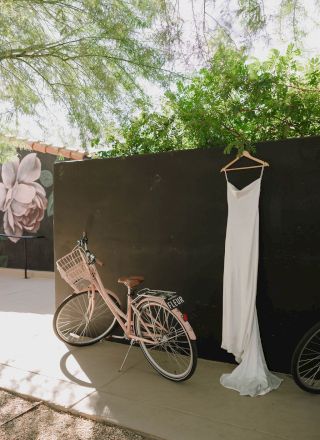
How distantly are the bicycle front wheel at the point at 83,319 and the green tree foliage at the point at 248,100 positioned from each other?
2.12 metres

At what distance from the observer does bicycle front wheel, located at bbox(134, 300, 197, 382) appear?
11.8 ft

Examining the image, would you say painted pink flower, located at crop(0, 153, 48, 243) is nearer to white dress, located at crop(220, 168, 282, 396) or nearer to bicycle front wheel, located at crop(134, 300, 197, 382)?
bicycle front wheel, located at crop(134, 300, 197, 382)

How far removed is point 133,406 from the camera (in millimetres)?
3184

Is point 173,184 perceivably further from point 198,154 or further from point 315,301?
point 315,301

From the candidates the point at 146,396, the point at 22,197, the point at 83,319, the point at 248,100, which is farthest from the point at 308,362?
the point at 22,197

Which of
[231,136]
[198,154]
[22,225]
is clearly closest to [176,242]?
[198,154]

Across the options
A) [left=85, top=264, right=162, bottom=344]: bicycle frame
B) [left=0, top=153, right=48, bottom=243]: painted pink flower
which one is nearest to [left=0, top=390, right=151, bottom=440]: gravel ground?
[left=85, top=264, right=162, bottom=344]: bicycle frame

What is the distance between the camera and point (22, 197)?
1028 centimetres

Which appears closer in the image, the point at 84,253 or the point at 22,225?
the point at 84,253

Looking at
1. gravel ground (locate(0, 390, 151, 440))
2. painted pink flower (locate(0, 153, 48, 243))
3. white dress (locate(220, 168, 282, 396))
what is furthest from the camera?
painted pink flower (locate(0, 153, 48, 243))

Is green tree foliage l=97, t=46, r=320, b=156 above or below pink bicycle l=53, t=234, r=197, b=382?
above

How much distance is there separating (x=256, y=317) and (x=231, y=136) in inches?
68.2

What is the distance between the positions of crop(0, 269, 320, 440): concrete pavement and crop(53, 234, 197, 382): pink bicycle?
0.52ft

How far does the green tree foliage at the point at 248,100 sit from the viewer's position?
12.0 ft
